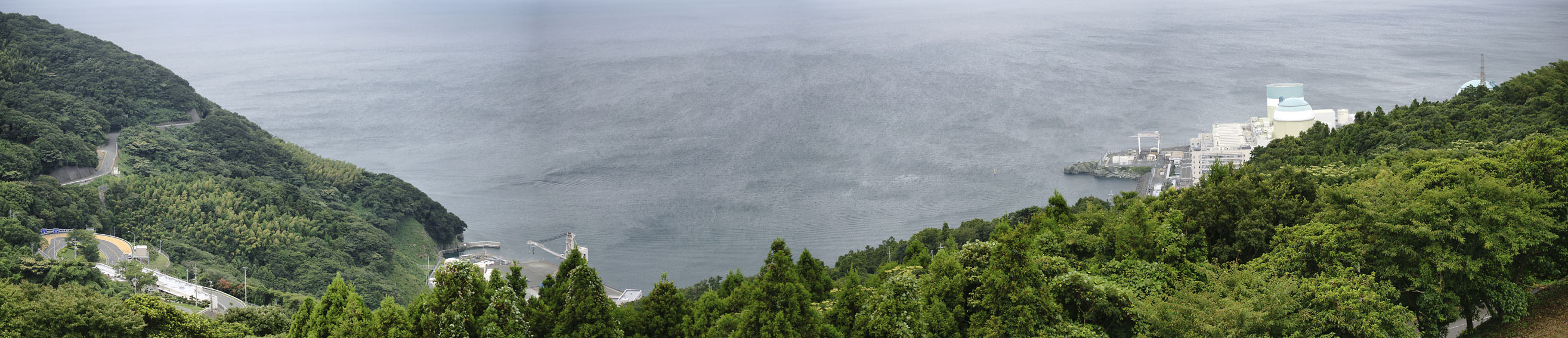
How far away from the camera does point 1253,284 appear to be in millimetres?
14328

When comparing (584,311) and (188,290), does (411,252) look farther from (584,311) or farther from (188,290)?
(584,311)

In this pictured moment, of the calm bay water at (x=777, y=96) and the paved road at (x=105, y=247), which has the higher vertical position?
the calm bay water at (x=777, y=96)

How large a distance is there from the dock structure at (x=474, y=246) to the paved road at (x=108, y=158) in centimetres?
1443

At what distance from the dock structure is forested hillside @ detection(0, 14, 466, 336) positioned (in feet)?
2.39

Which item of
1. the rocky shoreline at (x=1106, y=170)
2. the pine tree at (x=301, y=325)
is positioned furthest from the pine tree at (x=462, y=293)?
the rocky shoreline at (x=1106, y=170)

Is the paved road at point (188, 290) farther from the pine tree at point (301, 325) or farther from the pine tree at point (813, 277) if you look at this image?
the pine tree at point (813, 277)

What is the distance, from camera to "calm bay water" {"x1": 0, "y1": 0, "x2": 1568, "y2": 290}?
50.9m

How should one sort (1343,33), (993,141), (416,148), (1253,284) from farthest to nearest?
(1343,33)
(416,148)
(993,141)
(1253,284)

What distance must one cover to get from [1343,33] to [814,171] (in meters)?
67.2

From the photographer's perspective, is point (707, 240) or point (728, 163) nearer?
Answer: point (707, 240)

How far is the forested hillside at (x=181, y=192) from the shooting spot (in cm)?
3828

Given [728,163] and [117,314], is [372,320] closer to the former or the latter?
[117,314]

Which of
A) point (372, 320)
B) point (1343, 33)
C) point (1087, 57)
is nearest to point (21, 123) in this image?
point (372, 320)

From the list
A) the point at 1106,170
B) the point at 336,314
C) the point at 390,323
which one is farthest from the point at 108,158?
the point at 1106,170
